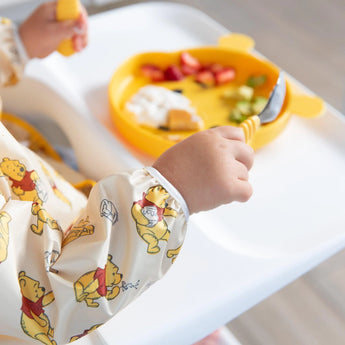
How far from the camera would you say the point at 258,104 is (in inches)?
30.7

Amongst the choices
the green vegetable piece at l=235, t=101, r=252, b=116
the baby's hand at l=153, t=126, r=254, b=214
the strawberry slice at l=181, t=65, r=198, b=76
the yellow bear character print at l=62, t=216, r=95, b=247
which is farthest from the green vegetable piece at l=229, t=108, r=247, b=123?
the yellow bear character print at l=62, t=216, r=95, b=247

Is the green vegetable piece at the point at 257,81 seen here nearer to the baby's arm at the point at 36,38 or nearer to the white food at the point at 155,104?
the white food at the point at 155,104

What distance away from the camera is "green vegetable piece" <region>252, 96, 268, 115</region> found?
30.1 inches

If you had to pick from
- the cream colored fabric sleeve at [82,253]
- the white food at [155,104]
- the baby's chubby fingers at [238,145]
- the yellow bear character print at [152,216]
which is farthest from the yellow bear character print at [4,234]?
the white food at [155,104]

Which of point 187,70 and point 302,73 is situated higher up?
point 187,70

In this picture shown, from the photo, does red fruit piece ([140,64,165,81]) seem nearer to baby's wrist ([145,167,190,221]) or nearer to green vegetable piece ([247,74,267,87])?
green vegetable piece ([247,74,267,87])

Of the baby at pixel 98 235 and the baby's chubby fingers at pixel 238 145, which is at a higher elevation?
the baby's chubby fingers at pixel 238 145

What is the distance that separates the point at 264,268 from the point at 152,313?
0.12 m

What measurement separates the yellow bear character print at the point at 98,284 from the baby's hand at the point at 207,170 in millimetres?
88

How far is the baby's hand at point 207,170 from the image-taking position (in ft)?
1.67

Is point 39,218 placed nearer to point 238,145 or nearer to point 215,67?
point 238,145

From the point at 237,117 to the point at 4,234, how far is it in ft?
1.34

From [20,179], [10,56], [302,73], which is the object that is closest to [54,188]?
[20,179]

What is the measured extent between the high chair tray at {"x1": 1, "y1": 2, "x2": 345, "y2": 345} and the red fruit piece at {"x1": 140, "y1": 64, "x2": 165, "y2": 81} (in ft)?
0.18
